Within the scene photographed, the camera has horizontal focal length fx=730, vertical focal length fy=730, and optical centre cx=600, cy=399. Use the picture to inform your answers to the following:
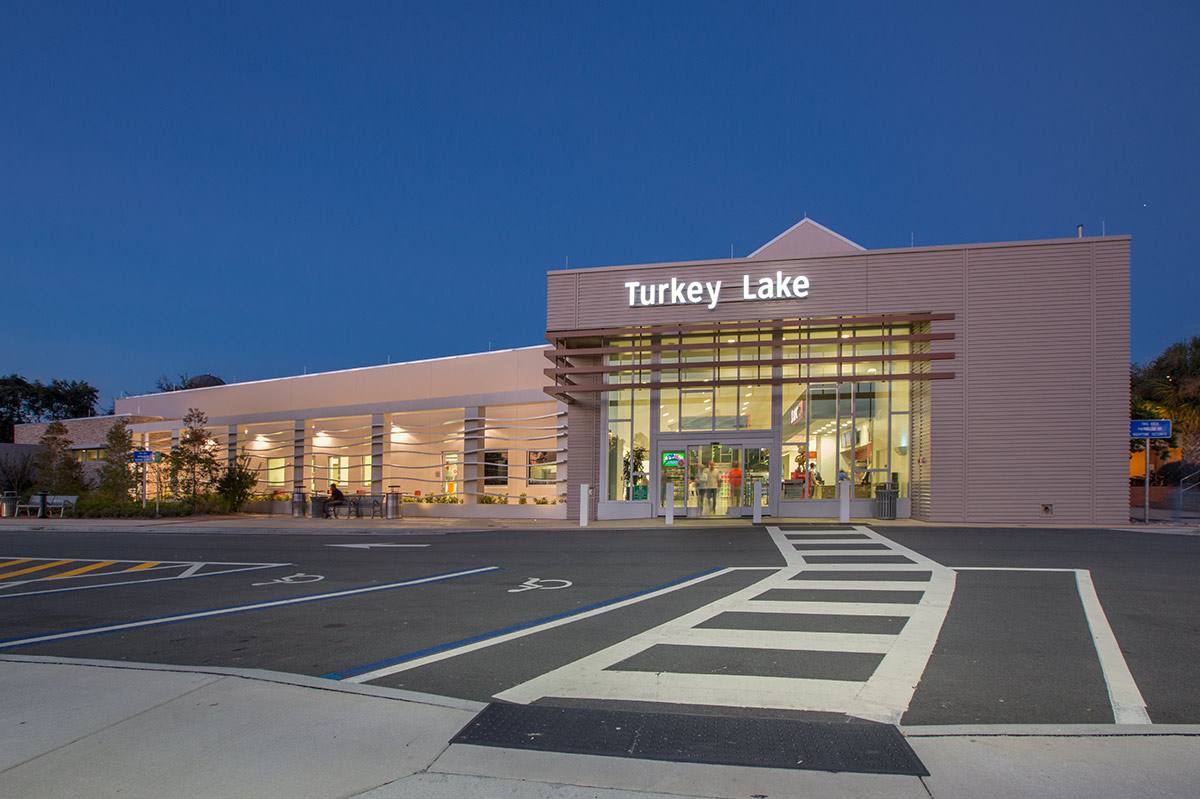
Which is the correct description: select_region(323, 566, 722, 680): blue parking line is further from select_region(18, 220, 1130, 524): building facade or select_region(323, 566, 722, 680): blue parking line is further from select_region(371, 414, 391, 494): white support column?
select_region(371, 414, 391, 494): white support column

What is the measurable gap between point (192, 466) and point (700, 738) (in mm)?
31122

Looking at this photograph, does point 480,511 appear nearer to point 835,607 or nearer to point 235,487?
point 235,487

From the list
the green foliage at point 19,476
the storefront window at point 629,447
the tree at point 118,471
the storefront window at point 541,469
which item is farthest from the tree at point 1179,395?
the green foliage at point 19,476

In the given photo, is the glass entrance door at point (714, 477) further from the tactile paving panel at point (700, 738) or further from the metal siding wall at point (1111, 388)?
the tactile paving panel at point (700, 738)

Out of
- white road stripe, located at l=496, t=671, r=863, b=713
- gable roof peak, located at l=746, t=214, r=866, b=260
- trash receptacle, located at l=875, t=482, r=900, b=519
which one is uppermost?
gable roof peak, located at l=746, t=214, r=866, b=260

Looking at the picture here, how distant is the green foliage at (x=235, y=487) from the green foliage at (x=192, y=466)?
1.66 feet

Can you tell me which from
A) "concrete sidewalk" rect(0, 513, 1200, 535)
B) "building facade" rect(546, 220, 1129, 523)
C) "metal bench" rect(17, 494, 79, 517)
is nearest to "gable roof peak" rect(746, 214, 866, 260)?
"building facade" rect(546, 220, 1129, 523)

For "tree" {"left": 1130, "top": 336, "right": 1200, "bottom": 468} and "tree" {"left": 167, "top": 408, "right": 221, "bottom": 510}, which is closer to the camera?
"tree" {"left": 167, "top": 408, "right": 221, "bottom": 510}

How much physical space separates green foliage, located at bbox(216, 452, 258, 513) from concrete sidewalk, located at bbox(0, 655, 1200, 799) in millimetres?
27718

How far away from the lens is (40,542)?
1916 cm

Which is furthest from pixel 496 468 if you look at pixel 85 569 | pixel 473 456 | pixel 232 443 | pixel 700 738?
pixel 700 738

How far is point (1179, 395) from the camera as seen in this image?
3353cm

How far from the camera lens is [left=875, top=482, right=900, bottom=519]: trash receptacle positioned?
21562 millimetres

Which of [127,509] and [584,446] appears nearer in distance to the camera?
[584,446]
